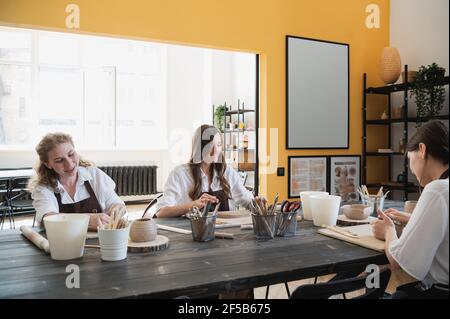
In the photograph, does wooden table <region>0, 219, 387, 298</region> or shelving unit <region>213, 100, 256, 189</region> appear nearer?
wooden table <region>0, 219, 387, 298</region>

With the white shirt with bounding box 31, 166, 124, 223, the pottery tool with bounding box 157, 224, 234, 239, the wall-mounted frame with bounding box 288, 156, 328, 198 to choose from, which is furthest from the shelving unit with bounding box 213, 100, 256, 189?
the pottery tool with bounding box 157, 224, 234, 239

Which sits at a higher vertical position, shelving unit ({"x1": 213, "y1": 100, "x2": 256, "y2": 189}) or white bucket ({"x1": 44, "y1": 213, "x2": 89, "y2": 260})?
shelving unit ({"x1": 213, "y1": 100, "x2": 256, "y2": 189})

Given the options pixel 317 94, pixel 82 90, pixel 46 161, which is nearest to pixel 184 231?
pixel 46 161

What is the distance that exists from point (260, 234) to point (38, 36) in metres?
7.06

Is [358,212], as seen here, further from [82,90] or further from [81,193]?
[82,90]

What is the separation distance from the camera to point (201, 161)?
2691 mm

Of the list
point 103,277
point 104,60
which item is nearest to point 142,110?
point 104,60

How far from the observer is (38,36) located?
718 centimetres

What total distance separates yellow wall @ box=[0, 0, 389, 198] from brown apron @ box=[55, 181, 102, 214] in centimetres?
164

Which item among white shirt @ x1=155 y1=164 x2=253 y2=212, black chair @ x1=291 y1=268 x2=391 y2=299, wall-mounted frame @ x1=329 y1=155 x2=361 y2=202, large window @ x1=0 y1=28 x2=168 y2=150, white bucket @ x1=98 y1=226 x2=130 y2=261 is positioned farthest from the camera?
large window @ x1=0 y1=28 x2=168 y2=150

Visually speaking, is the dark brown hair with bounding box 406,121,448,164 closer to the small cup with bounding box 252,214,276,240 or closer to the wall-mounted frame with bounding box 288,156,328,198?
the small cup with bounding box 252,214,276,240

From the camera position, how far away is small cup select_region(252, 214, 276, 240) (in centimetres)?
171

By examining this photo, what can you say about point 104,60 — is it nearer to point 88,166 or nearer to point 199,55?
point 199,55

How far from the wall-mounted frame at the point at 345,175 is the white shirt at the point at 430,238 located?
329 cm
